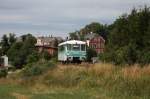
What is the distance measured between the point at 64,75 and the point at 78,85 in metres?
4.54

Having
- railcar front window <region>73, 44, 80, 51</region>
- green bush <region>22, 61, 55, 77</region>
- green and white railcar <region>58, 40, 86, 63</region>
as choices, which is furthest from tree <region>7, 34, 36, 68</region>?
green bush <region>22, 61, 55, 77</region>

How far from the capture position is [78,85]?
25.6 m

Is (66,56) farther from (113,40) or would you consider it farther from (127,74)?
(127,74)

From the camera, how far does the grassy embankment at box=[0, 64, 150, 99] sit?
19.0 metres

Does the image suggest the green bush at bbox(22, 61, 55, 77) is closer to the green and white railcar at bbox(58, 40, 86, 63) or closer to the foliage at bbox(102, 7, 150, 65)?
the foliage at bbox(102, 7, 150, 65)

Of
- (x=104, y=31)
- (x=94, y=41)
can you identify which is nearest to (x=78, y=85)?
(x=94, y=41)

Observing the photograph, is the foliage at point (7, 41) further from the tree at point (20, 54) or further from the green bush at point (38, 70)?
the green bush at point (38, 70)

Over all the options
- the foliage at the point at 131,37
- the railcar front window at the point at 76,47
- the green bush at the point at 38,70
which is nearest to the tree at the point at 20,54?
the railcar front window at the point at 76,47

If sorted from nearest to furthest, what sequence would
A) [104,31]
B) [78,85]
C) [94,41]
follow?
[78,85] < [94,41] < [104,31]

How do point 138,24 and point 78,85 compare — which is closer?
point 78,85

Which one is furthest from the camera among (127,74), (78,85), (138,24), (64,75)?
(138,24)

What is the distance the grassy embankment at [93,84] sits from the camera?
1897 centimetres

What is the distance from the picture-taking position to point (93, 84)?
2402 cm

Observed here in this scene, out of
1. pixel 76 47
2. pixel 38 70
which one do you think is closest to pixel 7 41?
pixel 76 47
